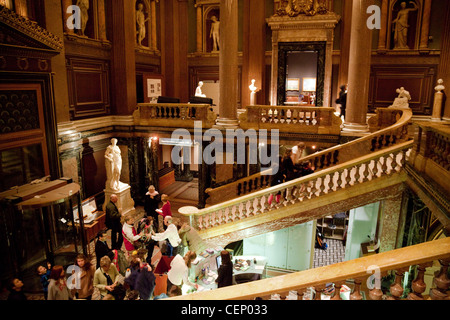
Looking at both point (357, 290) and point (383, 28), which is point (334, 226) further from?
point (357, 290)

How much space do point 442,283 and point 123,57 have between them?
1163cm

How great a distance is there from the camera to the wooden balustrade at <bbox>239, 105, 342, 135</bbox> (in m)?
9.81

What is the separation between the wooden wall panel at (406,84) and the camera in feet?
40.1

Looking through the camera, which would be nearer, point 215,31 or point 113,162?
point 113,162

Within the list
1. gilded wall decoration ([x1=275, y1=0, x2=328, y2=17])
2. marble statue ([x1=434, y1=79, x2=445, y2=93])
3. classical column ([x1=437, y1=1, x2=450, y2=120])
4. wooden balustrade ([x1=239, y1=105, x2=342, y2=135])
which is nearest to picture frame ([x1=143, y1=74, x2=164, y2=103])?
wooden balustrade ([x1=239, y1=105, x2=342, y2=135])

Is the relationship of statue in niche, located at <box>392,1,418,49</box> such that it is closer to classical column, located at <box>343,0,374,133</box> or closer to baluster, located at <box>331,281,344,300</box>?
classical column, located at <box>343,0,374,133</box>

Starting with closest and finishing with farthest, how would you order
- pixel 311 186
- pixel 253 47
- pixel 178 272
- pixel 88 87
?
pixel 178 272 → pixel 311 186 → pixel 88 87 → pixel 253 47

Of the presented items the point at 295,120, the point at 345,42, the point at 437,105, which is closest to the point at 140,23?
the point at 295,120

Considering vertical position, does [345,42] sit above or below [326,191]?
above

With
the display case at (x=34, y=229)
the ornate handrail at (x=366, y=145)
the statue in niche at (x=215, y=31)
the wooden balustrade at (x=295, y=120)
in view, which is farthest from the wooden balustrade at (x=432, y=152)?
the statue in niche at (x=215, y=31)

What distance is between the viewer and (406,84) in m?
Answer: 12.5

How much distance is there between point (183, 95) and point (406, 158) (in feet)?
36.8

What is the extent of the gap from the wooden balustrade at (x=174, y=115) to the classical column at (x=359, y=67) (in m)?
4.39

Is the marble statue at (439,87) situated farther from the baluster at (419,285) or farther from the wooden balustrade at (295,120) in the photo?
the baluster at (419,285)
